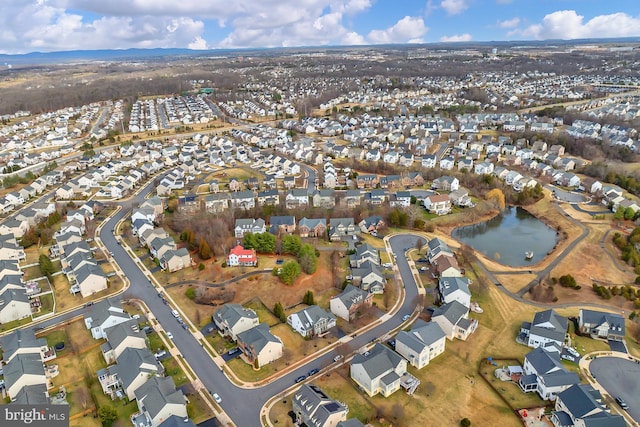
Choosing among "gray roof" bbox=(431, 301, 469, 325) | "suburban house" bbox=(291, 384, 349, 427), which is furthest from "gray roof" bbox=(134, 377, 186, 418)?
"gray roof" bbox=(431, 301, 469, 325)

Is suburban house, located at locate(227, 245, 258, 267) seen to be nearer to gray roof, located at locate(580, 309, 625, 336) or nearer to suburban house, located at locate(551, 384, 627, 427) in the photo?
suburban house, located at locate(551, 384, 627, 427)

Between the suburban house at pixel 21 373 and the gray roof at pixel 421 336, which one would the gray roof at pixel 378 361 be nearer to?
the gray roof at pixel 421 336

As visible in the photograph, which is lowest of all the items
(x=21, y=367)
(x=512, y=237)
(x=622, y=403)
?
(x=512, y=237)

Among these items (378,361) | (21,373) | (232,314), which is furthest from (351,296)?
(21,373)

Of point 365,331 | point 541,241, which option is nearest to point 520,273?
point 541,241

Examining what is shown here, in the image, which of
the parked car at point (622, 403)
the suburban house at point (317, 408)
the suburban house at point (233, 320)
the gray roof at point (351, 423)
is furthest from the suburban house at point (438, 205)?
the gray roof at point (351, 423)

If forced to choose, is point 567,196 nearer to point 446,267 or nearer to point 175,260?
point 446,267
